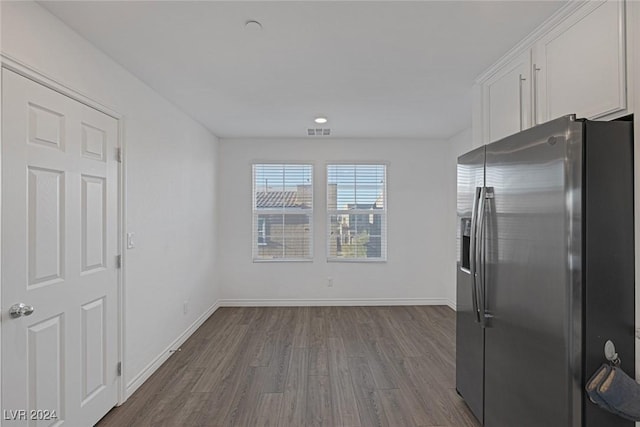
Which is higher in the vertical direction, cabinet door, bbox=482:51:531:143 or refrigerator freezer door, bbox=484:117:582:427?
cabinet door, bbox=482:51:531:143

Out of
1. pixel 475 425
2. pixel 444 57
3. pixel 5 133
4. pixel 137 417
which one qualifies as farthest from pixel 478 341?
pixel 5 133

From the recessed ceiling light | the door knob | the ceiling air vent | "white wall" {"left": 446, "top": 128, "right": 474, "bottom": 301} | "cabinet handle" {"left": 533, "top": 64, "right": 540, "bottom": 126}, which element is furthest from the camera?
"white wall" {"left": 446, "top": 128, "right": 474, "bottom": 301}

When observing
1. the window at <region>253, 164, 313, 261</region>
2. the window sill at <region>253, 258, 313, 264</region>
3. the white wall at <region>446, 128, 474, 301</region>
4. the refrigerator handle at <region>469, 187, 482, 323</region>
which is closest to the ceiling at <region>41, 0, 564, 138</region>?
the refrigerator handle at <region>469, 187, 482, 323</region>

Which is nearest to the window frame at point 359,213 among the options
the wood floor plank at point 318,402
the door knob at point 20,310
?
the wood floor plank at point 318,402

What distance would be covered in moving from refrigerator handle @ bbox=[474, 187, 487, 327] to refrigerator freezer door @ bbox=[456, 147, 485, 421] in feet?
0.16

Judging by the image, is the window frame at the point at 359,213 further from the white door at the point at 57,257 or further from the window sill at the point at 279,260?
the white door at the point at 57,257

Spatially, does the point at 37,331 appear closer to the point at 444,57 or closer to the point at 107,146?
the point at 107,146

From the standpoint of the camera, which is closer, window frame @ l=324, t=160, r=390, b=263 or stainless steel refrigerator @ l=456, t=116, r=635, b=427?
stainless steel refrigerator @ l=456, t=116, r=635, b=427

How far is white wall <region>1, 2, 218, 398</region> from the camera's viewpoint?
1.85 meters

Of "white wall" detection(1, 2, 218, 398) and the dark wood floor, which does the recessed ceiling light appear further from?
the dark wood floor

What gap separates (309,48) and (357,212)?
3202 millimetres

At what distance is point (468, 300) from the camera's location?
226 cm

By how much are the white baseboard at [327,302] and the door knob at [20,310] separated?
3511mm

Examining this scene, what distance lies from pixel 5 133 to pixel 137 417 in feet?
6.42
